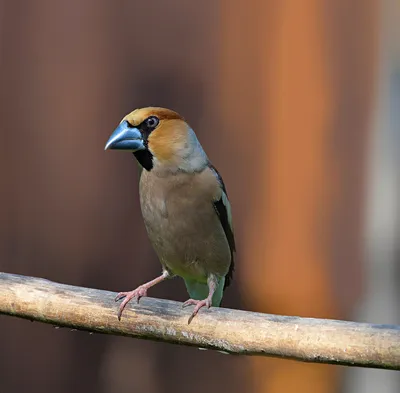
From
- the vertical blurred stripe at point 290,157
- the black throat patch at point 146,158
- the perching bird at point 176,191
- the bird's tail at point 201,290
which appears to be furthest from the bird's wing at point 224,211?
the vertical blurred stripe at point 290,157

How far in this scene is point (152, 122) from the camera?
9.69 ft

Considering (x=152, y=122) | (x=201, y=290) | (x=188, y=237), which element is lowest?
(x=201, y=290)

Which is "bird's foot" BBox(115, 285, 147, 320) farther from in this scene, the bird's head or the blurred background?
the blurred background

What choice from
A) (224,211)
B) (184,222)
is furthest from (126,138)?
(224,211)

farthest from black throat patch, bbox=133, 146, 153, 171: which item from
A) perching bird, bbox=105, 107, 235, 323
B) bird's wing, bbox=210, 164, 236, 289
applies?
bird's wing, bbox=210, 164, 236, 289

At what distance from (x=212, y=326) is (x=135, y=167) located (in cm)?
Result: 124

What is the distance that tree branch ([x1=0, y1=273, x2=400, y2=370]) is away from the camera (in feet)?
7.27

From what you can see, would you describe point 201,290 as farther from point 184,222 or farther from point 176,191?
point 176,191

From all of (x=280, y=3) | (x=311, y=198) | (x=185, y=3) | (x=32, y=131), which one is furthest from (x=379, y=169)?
(x=32, y=131)

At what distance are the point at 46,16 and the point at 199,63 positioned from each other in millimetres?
717

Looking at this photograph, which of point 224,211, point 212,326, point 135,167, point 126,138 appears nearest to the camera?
point 212,326

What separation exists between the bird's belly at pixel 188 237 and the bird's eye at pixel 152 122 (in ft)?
0.93

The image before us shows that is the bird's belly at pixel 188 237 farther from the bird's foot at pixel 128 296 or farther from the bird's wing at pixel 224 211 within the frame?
the bird's foot at pixel 128 296

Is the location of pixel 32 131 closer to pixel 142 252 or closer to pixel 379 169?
pixel 142 252
